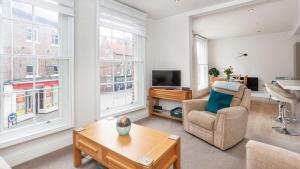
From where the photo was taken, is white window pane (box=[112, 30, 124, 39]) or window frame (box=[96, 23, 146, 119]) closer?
window frame (box=[96, 23, 146, 119])

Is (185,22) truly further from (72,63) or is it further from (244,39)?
(244,39)

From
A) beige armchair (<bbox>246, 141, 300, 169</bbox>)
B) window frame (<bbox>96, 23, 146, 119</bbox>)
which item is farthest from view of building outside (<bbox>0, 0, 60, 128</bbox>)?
beige armchair (<bbox>246, 141, 300, 169</bbox>)

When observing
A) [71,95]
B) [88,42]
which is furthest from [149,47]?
[71,95]

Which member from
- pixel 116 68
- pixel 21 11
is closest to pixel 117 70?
pixel 116 68

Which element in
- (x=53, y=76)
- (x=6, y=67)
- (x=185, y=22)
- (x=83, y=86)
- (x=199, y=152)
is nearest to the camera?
(x=6, y=67)

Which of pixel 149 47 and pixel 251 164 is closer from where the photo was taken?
pixel 251 164

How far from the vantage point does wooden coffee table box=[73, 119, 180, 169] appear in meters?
1.35

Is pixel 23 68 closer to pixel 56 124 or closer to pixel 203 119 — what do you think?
pixel 56 124

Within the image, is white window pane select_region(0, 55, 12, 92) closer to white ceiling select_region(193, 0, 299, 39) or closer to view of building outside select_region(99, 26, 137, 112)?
view of building outside select_region(99, 26, 137, 112)

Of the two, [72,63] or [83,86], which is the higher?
[72,63]

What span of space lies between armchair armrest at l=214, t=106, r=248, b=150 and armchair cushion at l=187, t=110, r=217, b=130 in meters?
0.07

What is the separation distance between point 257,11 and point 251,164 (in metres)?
3.95

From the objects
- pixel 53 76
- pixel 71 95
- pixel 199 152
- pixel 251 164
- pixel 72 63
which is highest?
pixel 72 63

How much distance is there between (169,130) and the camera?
9.99 feet
